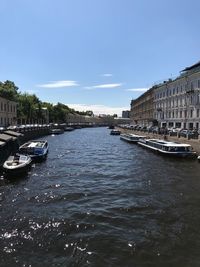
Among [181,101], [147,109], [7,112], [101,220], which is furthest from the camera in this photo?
[147,109]

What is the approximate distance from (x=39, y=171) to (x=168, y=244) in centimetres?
2105

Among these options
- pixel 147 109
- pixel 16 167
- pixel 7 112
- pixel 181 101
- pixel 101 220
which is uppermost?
pixel 181 101

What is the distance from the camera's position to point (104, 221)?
61.8ft

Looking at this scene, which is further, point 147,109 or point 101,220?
point 147,109

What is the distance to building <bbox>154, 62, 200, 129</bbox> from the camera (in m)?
69.5

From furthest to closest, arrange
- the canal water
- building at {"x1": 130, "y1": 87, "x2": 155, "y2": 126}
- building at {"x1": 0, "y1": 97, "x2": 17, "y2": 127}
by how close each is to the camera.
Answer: building at {"x1": 130, "y1": 87, "x2": 155, "y2": 126} < building at {"x1": 0, "y1": 97, "x2": 17, "y2": 127} < the canal water

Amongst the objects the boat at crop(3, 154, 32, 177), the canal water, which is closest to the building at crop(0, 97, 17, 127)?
the boat at crop(3, 154, 32, 177)

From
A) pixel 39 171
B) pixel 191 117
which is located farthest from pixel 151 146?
pixel 39 171

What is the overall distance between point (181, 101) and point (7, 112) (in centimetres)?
4455

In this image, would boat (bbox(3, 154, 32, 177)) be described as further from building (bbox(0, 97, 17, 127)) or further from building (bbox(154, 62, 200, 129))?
building (bbox(0, 97, 17, 127))

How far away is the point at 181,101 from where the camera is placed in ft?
254

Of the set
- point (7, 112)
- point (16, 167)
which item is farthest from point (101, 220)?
point (7, 112)

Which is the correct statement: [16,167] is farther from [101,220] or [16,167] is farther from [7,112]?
[7,112]

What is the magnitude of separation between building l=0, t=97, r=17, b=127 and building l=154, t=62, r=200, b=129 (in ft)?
129
